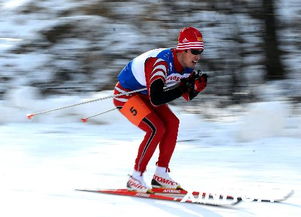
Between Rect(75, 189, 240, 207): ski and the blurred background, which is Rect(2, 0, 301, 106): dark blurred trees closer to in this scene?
the blurred background

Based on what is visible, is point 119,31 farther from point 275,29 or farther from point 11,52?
point 275,29

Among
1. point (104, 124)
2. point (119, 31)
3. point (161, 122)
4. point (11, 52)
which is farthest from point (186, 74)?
point (11, 52)

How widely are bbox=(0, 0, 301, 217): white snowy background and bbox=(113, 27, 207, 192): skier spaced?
321mm

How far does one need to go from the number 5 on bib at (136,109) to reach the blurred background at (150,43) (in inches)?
134

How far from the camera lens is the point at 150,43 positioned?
32.3 feet

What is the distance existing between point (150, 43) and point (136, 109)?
534 centimetres

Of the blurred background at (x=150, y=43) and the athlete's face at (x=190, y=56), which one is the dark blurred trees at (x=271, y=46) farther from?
the athlete's face at (x=190, y=56)

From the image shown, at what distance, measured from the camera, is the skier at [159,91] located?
439 cm

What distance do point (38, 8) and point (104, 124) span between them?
5770 millimetres

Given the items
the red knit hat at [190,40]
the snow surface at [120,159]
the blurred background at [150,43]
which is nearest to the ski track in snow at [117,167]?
the snow surface at [120,159]

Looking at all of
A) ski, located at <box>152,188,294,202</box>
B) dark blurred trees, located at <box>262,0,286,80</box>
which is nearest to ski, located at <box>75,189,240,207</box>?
ski, located at <box>152,188,294,202</box>

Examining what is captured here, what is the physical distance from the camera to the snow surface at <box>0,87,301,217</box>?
430 cm

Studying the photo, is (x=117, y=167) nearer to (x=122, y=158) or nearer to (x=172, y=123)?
(x=122, y=158)

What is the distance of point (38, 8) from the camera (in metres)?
12.6
